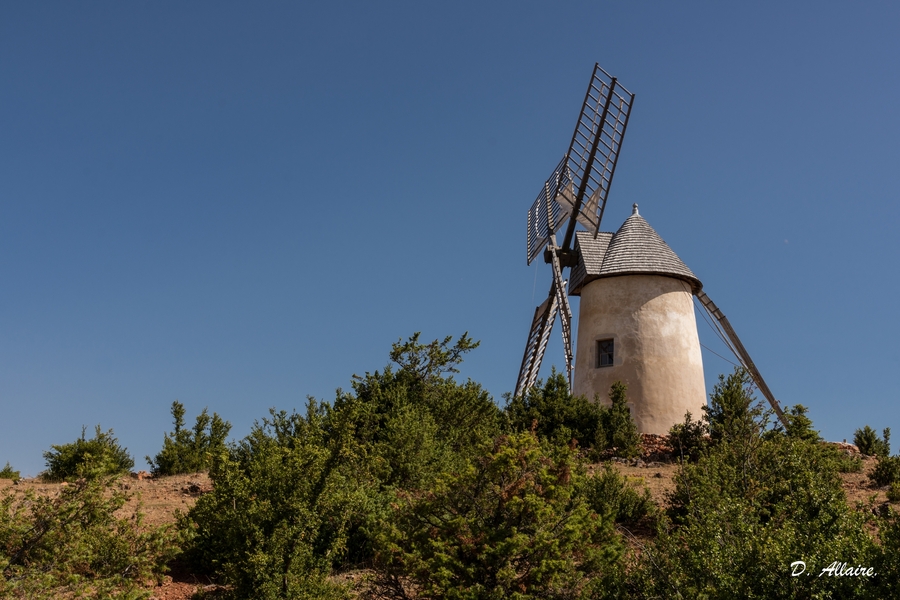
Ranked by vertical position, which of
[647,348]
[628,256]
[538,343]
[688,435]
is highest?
[628,256]

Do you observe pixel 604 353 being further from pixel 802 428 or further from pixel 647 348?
pixel 802 428

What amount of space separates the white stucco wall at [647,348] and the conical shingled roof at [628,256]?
210 millimetres

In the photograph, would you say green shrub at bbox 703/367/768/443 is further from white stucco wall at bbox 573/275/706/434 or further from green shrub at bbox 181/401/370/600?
green shrub at bbox 181/401/370/600

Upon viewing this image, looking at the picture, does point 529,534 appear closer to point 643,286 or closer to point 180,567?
point 180,567

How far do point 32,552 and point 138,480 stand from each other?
939cm

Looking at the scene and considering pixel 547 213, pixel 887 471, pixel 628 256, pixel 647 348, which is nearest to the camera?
pixel 887 471

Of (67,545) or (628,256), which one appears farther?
(628,256)

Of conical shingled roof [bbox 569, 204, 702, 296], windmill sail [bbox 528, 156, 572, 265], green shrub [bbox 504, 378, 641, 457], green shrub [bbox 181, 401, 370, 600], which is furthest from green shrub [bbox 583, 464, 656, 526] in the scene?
windmill sail [bbox 528, 156, 572, 265]

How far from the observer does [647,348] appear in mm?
18562

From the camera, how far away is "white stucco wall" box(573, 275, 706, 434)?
1825 cm

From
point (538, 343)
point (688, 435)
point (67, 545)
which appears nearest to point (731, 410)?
point (688, 435)

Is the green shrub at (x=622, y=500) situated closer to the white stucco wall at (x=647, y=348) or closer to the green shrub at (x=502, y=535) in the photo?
the green shrub at (x=502, y=535)

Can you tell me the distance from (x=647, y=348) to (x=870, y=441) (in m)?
5.62

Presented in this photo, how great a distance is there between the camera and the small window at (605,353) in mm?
19094
